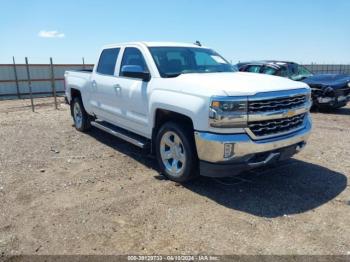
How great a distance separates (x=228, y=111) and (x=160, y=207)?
4.74ft

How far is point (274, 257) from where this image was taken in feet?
10.1

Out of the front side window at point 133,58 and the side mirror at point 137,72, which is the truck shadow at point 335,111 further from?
the side mirror at point 137,72

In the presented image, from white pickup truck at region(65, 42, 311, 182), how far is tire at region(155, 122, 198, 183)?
13 mm

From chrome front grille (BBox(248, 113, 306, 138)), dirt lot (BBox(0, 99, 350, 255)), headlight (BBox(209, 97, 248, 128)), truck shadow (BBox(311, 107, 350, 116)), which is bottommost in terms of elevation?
truck shadow (BBox(311, 107, 350, 116))

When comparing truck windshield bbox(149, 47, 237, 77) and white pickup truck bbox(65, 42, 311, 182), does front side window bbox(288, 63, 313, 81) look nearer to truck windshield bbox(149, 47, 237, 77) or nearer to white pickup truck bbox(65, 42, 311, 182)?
white pickup truck bbox(65, 42, 311, 182)

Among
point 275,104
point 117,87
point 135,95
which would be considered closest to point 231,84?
point 275,104

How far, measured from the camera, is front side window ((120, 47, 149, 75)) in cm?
534

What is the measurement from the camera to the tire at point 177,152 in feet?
14.4

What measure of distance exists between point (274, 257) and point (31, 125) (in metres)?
8.22

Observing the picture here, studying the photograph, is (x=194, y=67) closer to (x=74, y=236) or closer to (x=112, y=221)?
(x=112, y=221)

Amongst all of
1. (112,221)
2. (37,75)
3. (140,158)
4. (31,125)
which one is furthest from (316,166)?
(37,75)

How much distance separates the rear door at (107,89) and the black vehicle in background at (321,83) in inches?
258

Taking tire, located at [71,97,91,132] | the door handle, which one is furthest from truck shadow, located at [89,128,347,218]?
tire, located at [71,97,91,132]

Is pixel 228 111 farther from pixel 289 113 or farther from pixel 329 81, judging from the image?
pixel 329 81
